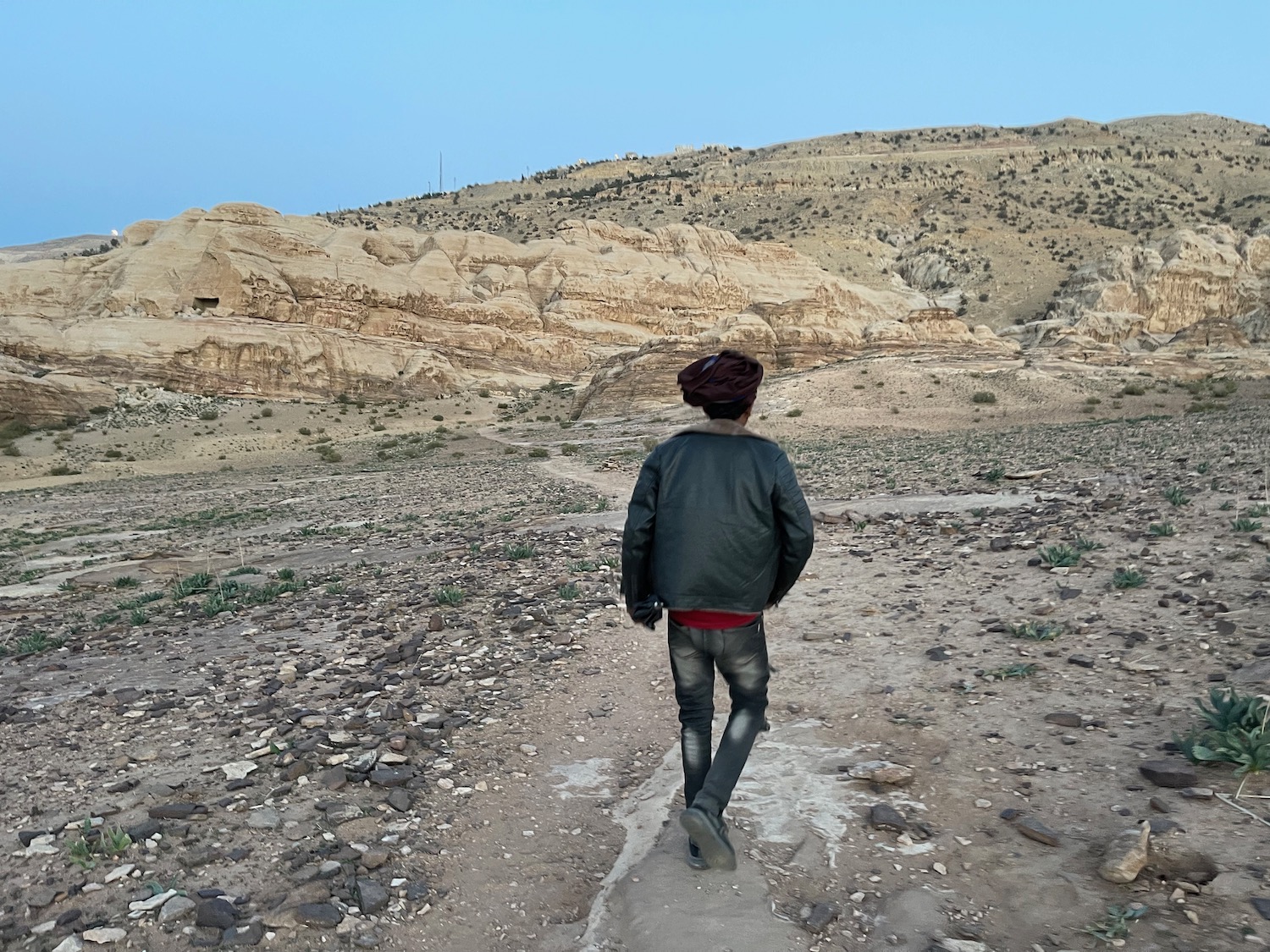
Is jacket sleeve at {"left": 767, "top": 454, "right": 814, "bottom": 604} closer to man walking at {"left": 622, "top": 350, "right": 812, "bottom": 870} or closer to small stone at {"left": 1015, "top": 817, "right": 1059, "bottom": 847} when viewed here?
man walking at {"left": 622, "top": 350, "right": 812, "bottom": 870}

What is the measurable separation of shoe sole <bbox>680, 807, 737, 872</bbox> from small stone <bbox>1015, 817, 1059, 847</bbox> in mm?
1253

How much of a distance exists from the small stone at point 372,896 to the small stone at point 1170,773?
3.40 metres

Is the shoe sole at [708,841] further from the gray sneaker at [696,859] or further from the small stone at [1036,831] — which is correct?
the small stone at [1036,831]

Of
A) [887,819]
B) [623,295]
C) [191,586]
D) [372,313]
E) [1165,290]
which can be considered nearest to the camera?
[887,819]

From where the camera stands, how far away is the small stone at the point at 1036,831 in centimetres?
331

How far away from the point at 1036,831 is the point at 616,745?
7.48 feet

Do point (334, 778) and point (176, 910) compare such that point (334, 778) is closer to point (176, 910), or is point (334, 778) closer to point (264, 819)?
point (264, 819)

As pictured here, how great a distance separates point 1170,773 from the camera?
3.55 m

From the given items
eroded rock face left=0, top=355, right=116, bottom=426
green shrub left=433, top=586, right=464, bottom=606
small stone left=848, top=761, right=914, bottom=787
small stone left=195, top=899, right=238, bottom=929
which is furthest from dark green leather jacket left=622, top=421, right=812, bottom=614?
eroded rock face left=0, top=355, right=116, bottom=426

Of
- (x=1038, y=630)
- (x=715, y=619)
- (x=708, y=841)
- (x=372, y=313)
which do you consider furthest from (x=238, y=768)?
(x=372, y=313)

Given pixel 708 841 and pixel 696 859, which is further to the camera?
pixel 696 859

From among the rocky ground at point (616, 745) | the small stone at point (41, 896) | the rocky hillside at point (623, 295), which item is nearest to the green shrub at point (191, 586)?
the rocky ground at point (616, 745)

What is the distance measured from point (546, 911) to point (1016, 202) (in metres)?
97.3

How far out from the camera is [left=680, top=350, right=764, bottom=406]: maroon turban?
327cm
